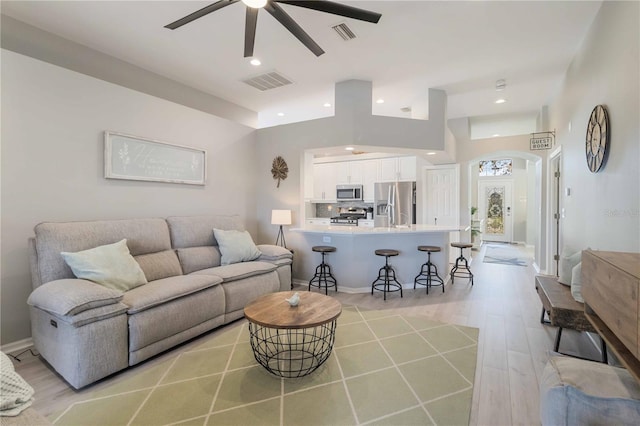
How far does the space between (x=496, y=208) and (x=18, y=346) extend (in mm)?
11742

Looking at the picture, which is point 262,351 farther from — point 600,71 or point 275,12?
point 600,71

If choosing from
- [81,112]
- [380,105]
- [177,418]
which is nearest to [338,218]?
[380,105]

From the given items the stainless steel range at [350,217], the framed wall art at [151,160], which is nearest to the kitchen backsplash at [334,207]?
the stainless steel range at [350,217]

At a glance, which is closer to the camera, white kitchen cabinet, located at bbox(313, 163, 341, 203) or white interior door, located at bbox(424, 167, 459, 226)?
white interior door, located at bbox(424, 167, 459, 226)

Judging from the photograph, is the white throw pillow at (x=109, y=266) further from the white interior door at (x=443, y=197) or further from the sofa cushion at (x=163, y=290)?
the white interior door at (x=443, y=197)

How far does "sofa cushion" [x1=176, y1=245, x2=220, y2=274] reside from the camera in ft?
11.2

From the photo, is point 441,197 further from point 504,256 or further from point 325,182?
point 325,182

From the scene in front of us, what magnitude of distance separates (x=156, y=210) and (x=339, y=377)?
2.92 meters

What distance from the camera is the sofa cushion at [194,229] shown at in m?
3.54

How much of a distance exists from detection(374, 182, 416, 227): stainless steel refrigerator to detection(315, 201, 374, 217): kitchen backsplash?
0.69m

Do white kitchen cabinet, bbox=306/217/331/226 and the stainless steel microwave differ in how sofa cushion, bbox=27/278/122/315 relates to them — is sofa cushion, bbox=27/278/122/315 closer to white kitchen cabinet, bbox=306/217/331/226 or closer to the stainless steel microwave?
white kitchen cabinet, bbox=306/217/331/226

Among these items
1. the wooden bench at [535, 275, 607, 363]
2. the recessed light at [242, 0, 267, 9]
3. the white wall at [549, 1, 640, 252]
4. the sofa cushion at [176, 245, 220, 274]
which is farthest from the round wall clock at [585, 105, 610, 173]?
the sofa cushion at [176, 245, 220, 274]

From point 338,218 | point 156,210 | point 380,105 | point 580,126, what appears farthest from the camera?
point 338,218

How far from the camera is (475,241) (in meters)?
8.59
